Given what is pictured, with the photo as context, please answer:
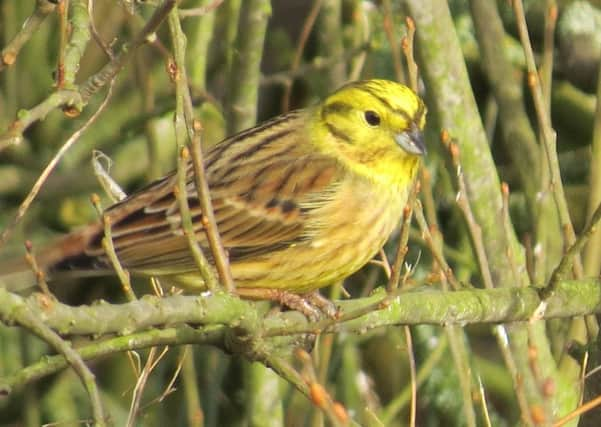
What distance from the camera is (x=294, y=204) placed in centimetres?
463

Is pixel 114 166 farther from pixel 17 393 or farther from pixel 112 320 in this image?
pixel 112 320

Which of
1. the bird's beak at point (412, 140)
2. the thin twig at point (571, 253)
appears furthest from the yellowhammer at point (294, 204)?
the thin twig at point (571, 253)

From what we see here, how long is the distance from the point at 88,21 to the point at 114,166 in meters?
2.63

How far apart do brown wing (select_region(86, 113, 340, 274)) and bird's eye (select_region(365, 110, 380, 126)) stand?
→ 0.68 ft

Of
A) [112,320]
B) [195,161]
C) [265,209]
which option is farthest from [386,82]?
[112,320]

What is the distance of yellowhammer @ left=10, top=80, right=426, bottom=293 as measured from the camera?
4.40 meters

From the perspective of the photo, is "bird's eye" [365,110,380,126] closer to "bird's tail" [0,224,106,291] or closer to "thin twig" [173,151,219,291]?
"bird's tail" [0,224,106,291]

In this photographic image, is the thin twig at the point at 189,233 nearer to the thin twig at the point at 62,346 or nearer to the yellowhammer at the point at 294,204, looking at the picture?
the thin twig at the point at 62,346

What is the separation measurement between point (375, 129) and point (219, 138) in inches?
66.4

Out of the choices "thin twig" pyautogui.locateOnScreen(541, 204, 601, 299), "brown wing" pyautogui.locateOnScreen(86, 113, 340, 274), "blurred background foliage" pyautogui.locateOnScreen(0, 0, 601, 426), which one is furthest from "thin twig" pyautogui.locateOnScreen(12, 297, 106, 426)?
"blurred background foliage" pyautogui.locateOnScreen(0, 0, 601, 426)

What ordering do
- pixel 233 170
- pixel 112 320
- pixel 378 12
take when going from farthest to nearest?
1. pixel 378 12
2. pixel 233 170
3. pixel 112 320

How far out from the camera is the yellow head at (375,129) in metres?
4.42

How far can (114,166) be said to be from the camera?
6.06m

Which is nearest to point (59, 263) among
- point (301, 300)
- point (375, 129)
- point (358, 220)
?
point (301, 300)
